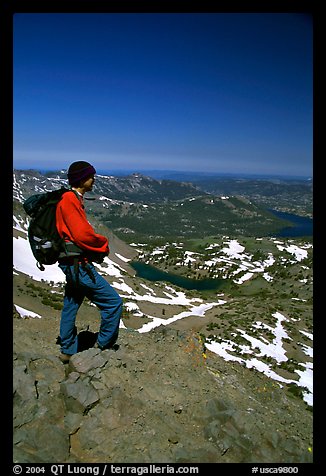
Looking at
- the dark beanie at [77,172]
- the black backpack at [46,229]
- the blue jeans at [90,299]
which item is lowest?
the blue jeans at [90,299]

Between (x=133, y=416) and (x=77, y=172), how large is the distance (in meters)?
4.02

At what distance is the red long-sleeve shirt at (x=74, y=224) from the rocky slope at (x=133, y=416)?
2237 millimetres

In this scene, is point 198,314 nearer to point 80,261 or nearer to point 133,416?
point 133,416

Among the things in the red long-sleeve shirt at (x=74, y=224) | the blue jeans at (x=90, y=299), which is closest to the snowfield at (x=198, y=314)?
the blue jeans at (x=90, y=299)

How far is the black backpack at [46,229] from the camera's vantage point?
195 inches

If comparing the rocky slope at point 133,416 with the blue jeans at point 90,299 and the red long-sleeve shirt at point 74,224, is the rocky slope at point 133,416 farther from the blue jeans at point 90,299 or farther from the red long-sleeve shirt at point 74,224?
the red long-sleeve shirt at point 74,224

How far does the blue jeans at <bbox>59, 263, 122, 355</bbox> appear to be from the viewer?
5.27m

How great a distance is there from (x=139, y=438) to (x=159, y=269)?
111m

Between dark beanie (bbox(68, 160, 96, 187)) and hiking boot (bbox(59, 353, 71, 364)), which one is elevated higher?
dark beanie (bbox(68, 160, 96, 187))

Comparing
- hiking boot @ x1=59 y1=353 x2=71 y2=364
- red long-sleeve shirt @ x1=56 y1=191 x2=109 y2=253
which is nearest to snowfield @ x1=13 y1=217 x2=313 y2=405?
hiking boot @ x1=59 y1=353 x2=71 y2=364

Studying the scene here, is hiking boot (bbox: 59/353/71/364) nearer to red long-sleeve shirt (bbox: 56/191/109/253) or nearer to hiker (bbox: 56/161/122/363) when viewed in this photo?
hiker (bbox: 56/161/122/363)
